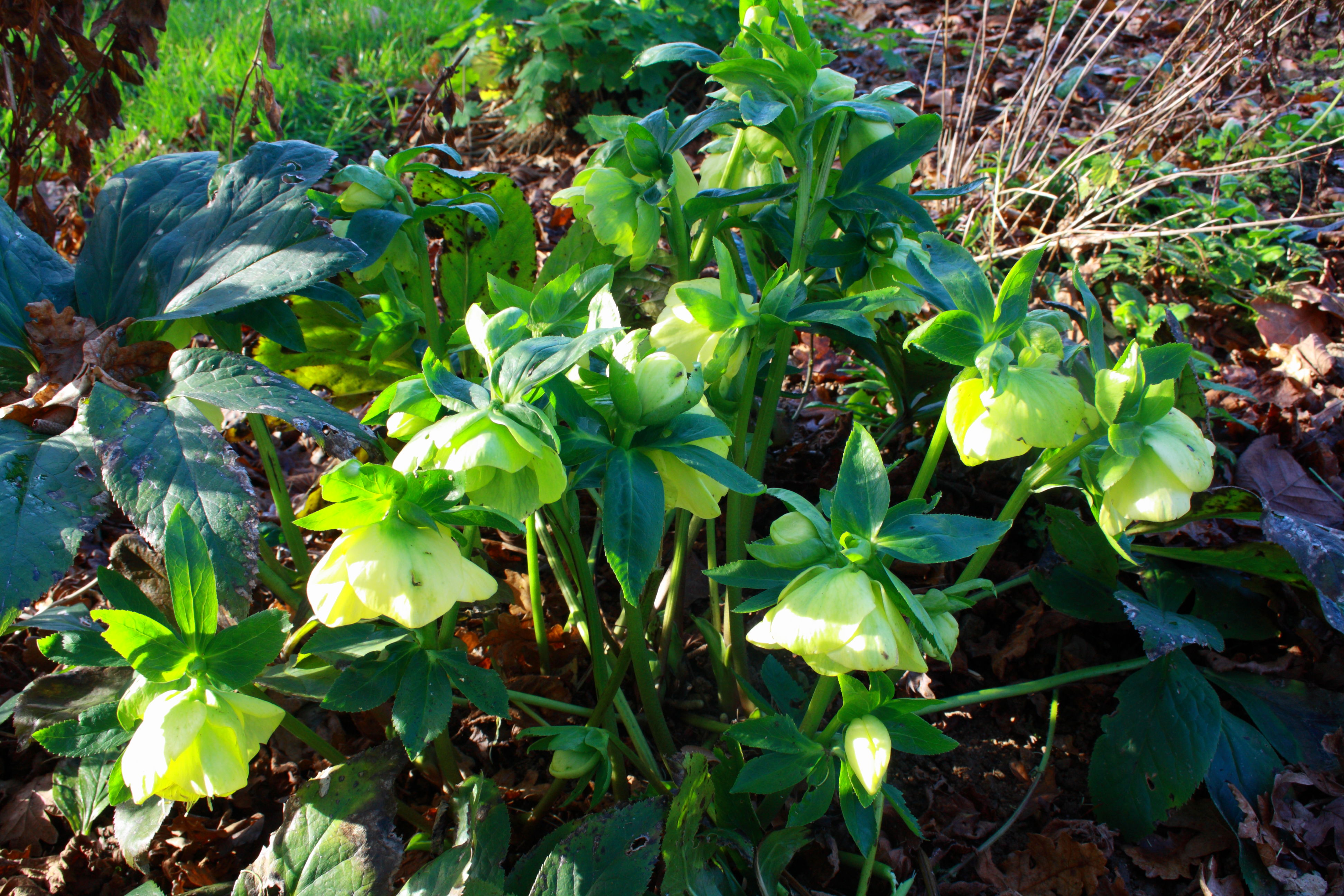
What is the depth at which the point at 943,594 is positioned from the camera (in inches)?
32.3

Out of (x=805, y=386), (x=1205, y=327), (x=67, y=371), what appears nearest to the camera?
(x=67, y=371)

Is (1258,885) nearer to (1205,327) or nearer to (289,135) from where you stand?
(1205,327)

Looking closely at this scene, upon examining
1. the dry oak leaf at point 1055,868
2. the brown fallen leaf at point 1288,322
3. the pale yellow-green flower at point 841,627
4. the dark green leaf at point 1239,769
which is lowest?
the dry oak leaf at point 1055,868

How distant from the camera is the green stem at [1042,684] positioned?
1044mm

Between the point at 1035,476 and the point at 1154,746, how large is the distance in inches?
19.0

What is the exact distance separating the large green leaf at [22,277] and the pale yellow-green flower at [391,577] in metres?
0.65

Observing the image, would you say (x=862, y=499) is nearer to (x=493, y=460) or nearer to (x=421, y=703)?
(x=493, y=460)

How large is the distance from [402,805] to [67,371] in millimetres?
657

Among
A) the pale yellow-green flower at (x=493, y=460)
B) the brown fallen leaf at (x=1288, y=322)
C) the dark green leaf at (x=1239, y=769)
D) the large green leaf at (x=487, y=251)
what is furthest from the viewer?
the brown fallen leaf at (x=1288, y=322)

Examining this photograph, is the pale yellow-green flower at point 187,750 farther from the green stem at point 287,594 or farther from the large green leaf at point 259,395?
the green stem at point 287,594

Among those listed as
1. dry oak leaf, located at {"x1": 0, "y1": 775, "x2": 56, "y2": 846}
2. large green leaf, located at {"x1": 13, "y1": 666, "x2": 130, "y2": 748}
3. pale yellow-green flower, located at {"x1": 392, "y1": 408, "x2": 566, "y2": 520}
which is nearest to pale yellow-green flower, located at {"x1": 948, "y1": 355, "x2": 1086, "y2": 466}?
pale yellow-green flower, located at {"x1": 392, "y1": 408, "x2": 566, "y2": 520}

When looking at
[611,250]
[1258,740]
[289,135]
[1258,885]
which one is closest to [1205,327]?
[1258,740]

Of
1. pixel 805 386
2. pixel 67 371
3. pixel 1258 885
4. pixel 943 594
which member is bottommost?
pixel 1258 885

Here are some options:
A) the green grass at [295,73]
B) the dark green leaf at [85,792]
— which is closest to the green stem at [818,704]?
the dark green leaf at [85,792]
